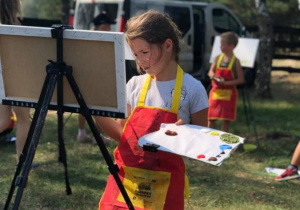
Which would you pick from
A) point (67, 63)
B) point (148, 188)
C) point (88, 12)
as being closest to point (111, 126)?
point (148, 188)

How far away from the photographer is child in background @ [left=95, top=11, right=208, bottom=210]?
228 cm

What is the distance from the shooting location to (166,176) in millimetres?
2307

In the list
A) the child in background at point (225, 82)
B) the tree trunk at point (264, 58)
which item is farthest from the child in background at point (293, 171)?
the tree trunk at point (264, 58)

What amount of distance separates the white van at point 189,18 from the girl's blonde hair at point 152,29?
7.28 meters

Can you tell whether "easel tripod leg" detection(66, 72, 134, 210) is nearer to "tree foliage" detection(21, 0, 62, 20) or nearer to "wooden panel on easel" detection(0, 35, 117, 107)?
"wooden panel on easel" detection(0, 35, 117, 107)

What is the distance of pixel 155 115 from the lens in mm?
2320

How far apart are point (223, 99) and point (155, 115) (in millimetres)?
4042

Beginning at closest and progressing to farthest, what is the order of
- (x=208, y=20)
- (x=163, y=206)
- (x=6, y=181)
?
(x=163, y=206)
(x=6, y=181)
(x=208, y=20)

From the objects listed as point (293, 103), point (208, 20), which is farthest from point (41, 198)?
point (208, 20)

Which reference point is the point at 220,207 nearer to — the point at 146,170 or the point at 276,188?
the point at 276,188

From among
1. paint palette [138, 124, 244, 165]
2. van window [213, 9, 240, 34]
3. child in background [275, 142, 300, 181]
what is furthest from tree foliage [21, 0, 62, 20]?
paint palette [138, 124, 244, 165]

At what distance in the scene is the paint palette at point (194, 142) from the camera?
2057 mm

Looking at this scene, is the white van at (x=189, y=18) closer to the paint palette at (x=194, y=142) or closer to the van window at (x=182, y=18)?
the van window at (x=182, y=18)

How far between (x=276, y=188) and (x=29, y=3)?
72.5 ft
